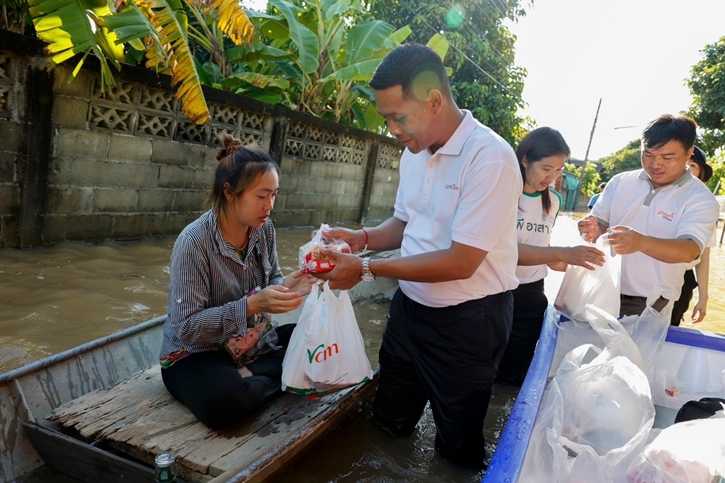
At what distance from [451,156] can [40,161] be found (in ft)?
12.9

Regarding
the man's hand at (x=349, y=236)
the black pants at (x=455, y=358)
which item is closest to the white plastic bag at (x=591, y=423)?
the black pants at (x=455, y=358)

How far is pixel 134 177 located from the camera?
5.38 m

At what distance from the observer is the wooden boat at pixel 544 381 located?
1481 millimetres

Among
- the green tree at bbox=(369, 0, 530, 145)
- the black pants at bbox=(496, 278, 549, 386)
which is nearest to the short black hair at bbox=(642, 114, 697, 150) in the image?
the black pants at bbox=(496, 278, 549, 386)

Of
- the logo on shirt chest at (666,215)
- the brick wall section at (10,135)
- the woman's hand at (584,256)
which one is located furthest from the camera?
the brick wall section at (10,135)

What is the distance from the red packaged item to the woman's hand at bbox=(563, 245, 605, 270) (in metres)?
1.26

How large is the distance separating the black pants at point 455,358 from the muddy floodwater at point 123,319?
22 centimetres

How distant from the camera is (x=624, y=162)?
43.6m

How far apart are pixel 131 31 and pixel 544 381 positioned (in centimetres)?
397

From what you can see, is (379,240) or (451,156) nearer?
(451,156)

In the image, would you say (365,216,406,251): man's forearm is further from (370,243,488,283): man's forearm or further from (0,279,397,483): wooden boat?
(0,279,397,483): wooden boat

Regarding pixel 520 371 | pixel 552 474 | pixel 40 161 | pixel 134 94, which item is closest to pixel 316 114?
pixel 134 94

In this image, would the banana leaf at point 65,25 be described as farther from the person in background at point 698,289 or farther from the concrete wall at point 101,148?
the person in background at point 698,289

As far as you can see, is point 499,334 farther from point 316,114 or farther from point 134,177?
point 316,114
